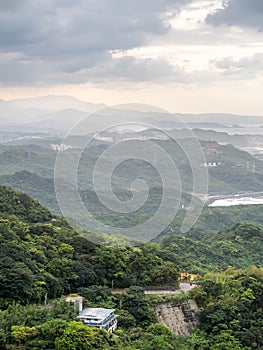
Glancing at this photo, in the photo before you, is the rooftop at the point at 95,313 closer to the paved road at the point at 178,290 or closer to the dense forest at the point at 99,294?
the dense forest at the point at 99,294

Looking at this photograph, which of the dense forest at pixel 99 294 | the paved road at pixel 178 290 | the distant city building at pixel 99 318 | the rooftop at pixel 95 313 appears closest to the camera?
the dense forest at pixel 99 294

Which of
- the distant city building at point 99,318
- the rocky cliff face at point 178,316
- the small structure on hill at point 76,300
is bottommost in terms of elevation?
the rocky cliff face at point 178,316

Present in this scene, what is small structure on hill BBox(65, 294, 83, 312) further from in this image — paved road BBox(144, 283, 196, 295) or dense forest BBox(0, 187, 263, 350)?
paved road BBox(144, 283, 196, 295)

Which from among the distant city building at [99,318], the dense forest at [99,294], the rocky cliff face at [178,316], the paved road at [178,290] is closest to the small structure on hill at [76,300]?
the distant city building at [99,318]

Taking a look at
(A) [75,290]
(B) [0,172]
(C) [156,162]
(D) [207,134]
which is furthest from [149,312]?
(D) [207,134]

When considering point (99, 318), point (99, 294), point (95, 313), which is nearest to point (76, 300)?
point (95, 313)

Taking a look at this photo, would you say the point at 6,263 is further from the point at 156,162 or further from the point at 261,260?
the point at 261,260
